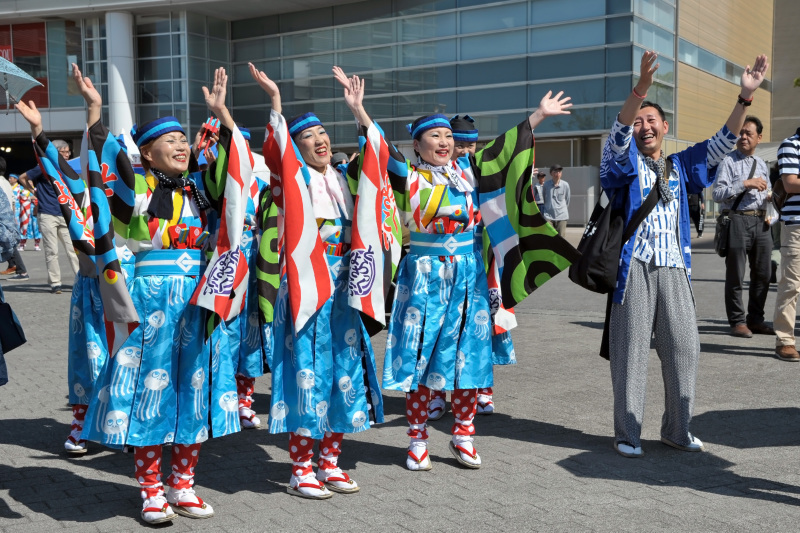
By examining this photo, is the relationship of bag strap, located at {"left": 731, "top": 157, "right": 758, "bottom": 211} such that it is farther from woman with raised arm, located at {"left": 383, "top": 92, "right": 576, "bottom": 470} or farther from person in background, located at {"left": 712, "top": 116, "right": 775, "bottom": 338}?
woman with raised arm, located at {"left": 383, "top": 92, "right": 576, "bottom": 470}

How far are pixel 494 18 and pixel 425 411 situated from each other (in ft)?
83.9

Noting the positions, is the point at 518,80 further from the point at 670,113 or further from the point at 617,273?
the point at 617,273

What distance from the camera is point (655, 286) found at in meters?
5.14

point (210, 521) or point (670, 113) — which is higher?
point (670, 113)

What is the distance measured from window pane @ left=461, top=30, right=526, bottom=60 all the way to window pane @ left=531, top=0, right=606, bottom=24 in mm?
718

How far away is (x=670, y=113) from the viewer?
30.6 m

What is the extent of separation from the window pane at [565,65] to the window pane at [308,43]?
26.4ft

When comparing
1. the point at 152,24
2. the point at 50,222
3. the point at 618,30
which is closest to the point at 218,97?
the point at 50,222

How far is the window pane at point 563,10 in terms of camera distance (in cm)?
2712

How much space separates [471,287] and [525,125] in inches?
39.2

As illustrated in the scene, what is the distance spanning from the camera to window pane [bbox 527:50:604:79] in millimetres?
27234

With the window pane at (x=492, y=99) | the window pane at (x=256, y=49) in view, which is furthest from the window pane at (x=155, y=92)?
the window pane at (x=492, y=99)

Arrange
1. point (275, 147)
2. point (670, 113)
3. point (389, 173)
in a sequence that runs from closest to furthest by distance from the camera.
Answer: point (275, 147) < point (389, 173) < point (670, 113)

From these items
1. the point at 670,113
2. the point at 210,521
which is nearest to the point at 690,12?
the point at 670,113
